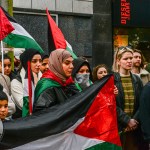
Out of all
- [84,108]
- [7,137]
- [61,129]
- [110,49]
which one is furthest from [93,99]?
[110,49]

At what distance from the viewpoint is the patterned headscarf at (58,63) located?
7.12 meters

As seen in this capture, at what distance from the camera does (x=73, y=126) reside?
6793mm

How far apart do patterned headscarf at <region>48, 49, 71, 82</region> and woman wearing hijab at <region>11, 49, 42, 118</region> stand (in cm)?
88

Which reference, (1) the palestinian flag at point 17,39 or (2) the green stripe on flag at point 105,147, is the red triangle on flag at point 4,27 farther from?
(2) the green stripe on flag at point 105,147

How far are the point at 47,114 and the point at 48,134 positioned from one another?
207 mm

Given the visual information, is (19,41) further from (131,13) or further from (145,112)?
(131,13)

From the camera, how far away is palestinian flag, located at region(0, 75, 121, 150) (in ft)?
20.6

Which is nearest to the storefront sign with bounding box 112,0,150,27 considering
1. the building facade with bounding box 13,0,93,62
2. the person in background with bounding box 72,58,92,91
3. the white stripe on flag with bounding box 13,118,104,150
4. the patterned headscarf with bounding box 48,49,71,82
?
the building facade with bounding box 13,0,93,62

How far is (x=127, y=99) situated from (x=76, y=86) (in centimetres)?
123

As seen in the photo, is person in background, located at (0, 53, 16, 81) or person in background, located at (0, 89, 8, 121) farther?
person in background, located at (0, 53, 16, 81)

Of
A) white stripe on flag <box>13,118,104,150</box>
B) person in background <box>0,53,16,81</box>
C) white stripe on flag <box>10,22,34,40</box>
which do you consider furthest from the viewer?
white stripe on flag <box>10,22,34,40</box>

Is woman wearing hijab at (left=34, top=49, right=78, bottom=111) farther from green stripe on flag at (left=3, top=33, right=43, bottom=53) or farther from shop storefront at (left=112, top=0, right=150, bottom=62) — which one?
shop storefront at (left=112, top=0, right=150, bottom=62)

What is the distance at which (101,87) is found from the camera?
7.11 m

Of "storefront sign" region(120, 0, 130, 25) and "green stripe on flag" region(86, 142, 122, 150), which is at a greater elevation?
"storefront sign" region(120, 0, 130, 25)
